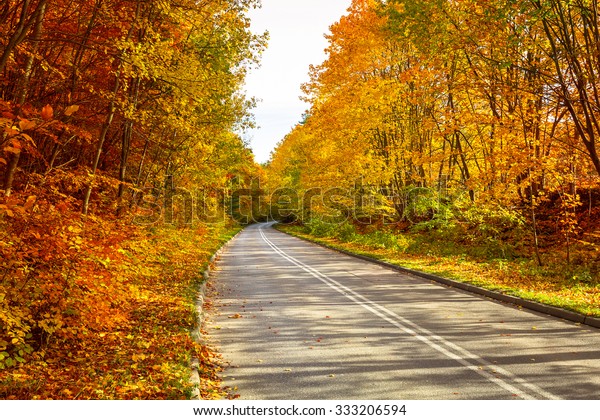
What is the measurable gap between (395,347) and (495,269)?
11.1 m

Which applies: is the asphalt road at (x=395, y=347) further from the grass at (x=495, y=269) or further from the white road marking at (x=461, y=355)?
the grass at (x=495, y=269)

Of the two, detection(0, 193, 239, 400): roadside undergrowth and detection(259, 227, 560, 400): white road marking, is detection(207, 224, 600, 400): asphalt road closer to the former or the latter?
detection(259, 227, 560, 400): white road marking

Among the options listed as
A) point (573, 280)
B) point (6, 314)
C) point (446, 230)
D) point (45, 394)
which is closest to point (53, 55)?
point (6, 314)

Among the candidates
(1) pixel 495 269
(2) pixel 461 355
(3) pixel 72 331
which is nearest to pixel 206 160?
(1) pixel 495 269

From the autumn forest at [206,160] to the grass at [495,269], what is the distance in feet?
0.36

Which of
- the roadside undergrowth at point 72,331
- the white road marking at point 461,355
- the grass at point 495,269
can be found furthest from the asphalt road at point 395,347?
the grass at point 495,269

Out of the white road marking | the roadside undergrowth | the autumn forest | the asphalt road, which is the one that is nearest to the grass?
the autumn forest

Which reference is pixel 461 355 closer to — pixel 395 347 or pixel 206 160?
pixel 395 347

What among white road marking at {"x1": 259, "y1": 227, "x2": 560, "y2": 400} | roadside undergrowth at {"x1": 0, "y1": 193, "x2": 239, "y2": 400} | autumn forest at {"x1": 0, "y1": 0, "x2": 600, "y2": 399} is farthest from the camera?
autumn forest at {"x1": 0, "y1": 0, "x2": 600, "y2": 399}

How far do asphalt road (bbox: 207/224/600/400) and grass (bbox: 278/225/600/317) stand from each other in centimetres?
128

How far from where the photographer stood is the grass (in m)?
12.4

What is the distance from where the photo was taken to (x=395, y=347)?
309 inches

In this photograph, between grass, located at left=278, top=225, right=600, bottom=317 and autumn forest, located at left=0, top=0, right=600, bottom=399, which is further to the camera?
grass, located at left=278, top=225, right=600, bottom=317

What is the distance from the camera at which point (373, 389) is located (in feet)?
19.1
